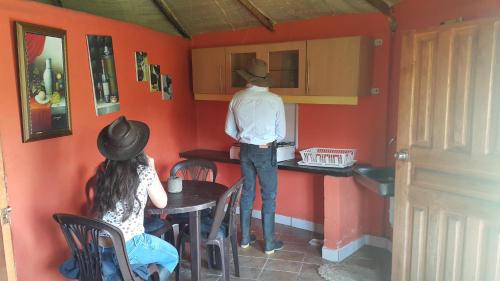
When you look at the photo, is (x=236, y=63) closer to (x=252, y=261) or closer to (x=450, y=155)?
(x=252, y=261)

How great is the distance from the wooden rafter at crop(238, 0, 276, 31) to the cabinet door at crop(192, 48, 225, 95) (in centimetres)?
47

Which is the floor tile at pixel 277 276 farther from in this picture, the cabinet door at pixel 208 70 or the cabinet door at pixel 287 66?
the cabinet door at pixel 208 70

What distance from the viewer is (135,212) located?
2.24 m

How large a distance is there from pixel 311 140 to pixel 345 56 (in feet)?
3.10

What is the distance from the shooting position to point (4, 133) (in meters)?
2.33

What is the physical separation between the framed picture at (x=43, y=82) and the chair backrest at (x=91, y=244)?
28.5 inches

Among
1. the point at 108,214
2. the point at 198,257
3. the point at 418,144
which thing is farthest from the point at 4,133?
the point at 418,144

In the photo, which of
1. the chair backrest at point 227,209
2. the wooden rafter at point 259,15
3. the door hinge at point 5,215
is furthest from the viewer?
the wooden rafter at point 259,15

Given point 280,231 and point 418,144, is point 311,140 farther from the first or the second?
point 418,144

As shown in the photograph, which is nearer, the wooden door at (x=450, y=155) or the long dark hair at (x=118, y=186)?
the wooden door at (x=450, y=155)

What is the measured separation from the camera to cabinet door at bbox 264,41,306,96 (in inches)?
137

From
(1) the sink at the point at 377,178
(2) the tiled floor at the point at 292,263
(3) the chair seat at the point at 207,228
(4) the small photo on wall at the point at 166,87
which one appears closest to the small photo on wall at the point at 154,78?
(4) the small photo on wall at the point at 166,87

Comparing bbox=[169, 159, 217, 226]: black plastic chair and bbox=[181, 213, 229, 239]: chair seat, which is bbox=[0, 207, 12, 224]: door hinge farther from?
bbox=[169, 159, 217, 226]: black plastic chair

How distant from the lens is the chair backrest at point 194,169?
337 centimetres
